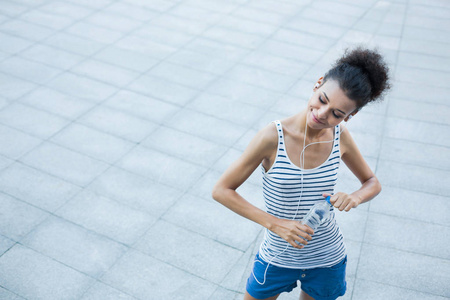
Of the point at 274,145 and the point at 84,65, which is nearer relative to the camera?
the point at 274,145

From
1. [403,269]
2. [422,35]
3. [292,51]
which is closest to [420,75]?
[422,35]

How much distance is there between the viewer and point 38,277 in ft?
12.7

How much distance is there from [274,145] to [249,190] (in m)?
2.54

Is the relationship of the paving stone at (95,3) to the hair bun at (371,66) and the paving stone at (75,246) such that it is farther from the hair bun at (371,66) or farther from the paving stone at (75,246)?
the hair bun at (371,66)

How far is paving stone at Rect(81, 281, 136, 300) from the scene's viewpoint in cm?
375

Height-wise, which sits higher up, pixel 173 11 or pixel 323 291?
pixel 323 291

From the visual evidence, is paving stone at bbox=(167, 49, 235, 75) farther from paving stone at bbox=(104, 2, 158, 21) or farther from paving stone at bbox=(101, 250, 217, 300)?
paving stone at bbox=(101, 250, 217, 300)

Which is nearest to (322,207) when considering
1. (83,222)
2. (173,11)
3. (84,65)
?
(83,222)

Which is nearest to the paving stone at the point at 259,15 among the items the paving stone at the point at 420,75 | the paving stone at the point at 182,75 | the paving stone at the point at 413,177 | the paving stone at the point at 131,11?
the paving stone at the point at 131,11

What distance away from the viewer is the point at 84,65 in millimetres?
6824

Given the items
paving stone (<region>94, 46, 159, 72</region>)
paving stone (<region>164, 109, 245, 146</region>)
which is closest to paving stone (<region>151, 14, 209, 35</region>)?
paving stone (<region>94, 46, 159, 72</region>)

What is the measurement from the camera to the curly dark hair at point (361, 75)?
7.35 feet

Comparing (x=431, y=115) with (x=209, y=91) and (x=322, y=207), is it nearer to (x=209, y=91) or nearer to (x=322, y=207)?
(x=209, y=91)

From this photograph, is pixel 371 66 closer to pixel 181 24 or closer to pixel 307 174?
pixel 307 174
